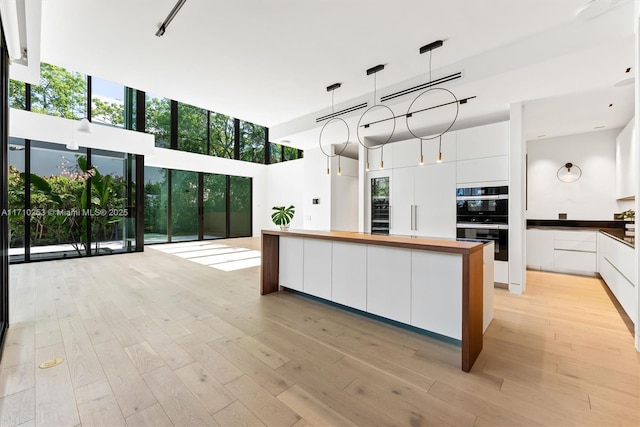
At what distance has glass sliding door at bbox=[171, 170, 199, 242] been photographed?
9292 mm

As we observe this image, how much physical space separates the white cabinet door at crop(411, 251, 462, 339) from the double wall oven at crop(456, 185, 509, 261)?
255 centimetres

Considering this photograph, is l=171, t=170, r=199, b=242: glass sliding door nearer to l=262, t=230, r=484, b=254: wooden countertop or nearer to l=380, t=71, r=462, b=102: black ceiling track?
l=262, t=230, r=484, b=254: wooden countertop

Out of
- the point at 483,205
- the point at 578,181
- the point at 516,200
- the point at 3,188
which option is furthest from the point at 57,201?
the point at 578,181

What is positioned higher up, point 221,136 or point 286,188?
point 221,136

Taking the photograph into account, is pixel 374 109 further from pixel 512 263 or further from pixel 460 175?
pixel 512 263

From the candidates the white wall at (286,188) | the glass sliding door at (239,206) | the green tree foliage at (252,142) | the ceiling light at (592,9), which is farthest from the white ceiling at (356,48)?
the green tree foliage at (252,142)

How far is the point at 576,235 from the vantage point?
16.5 feet

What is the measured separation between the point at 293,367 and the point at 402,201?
390 cm

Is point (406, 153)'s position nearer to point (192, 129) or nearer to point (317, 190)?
point (317, 190)

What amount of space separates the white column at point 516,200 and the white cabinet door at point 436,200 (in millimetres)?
818

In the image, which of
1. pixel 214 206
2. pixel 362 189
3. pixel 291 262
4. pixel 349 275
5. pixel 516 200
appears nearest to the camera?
pixel 349 275

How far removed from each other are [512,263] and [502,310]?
109 centimetres

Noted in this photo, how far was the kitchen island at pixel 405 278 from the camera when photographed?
2.18 meters

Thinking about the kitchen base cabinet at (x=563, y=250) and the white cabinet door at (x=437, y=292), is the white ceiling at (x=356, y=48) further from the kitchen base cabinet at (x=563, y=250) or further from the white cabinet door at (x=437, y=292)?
the white cabinet door at (x=437, y=292)
